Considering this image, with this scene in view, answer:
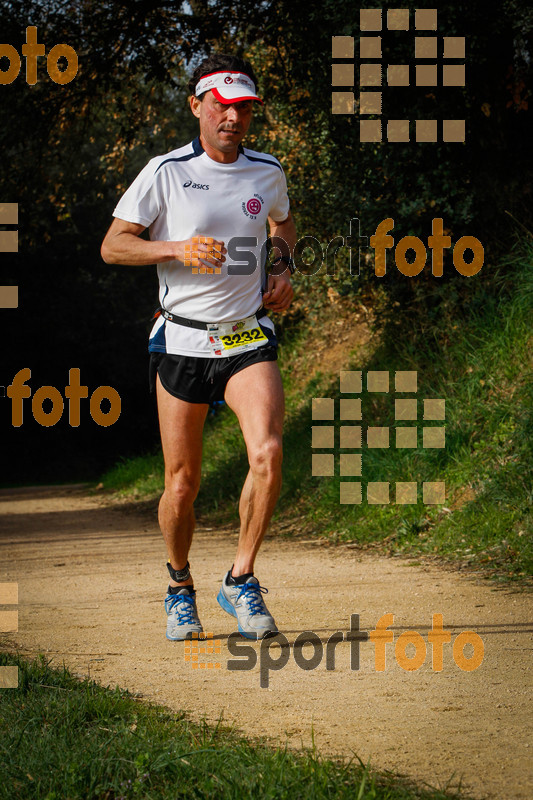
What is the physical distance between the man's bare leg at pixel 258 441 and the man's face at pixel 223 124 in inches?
40.5

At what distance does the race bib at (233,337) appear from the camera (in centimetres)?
446

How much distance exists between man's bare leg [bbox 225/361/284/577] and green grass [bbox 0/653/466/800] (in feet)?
4.60

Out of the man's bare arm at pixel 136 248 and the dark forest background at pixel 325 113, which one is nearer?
the man's bare arm at pixel 136 248

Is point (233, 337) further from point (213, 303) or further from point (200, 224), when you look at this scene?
point (200, 224)

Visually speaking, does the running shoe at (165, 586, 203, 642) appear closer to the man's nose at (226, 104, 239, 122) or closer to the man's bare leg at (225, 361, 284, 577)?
the man's bare leg at (225, 361, 284, 577)

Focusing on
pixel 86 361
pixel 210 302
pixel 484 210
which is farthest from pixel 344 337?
pixel 86 361

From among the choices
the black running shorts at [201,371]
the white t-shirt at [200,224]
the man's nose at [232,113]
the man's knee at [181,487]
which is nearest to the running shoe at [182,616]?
the man's knee at [181,487]

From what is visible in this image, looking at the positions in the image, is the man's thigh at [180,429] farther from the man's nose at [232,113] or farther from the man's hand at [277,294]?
the man's nose at [232,113]

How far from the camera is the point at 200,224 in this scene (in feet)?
14.6

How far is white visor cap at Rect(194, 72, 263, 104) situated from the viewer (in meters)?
4.44

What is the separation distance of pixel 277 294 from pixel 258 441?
2.34 ft

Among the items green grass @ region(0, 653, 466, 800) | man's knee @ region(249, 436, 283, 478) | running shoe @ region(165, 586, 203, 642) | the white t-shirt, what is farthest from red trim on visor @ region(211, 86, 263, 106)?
green grass @ region(0, 653, 466, 800)

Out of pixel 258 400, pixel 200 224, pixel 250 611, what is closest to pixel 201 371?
pixel 258 400

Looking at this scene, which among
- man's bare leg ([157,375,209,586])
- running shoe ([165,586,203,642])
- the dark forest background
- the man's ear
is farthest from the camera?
the dark forest background
